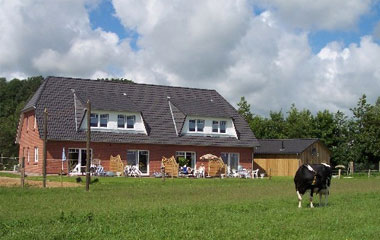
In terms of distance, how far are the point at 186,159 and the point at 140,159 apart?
420 cm

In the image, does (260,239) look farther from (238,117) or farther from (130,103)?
(238,117)

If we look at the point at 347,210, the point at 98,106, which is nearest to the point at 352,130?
the point at 98,106

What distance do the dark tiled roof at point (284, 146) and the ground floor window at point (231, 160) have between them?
6851mm

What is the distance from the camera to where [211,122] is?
53.4 meters

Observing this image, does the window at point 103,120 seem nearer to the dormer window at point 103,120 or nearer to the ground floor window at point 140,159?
the dormer window at point 103,120

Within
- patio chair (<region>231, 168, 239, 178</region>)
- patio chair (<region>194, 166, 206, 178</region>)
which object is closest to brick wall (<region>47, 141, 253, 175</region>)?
patio chair (<region>231, 168, 239, 178</region>)

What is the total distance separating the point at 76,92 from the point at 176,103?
9.51 m

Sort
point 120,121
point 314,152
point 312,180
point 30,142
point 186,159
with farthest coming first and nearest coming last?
1. point 314,152
2. point 186,159
3. point 30,142
4. point 120,121
5. point 312,180

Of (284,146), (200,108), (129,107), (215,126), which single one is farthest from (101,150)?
(284,146)

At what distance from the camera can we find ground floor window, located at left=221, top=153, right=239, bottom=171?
54.3m

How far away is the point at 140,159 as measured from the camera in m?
49.8

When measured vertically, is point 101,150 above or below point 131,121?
below

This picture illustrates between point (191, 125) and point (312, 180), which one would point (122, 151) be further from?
point (312, 180)

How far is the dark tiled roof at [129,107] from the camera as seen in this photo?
154ft
